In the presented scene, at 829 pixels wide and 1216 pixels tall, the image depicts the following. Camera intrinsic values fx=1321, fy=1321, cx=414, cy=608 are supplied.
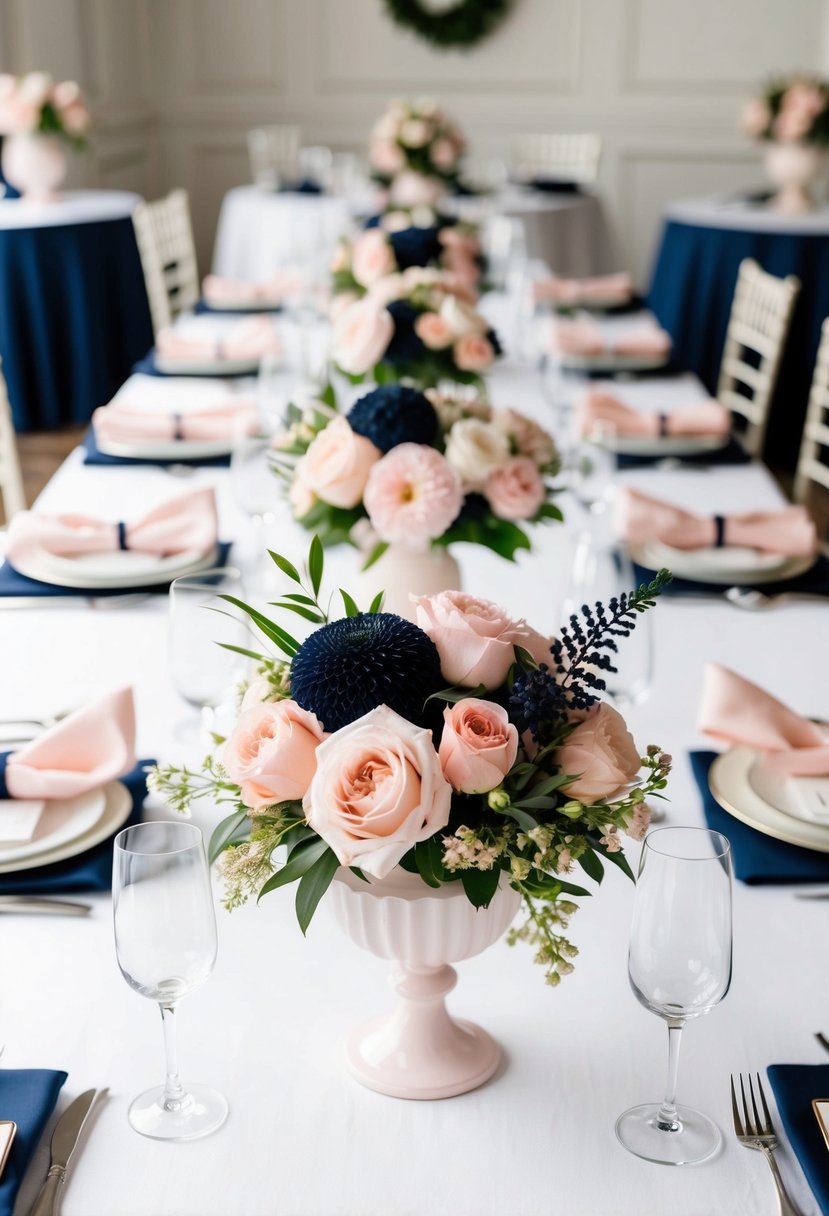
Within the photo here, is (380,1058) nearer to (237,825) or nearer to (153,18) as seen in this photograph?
(237,825)

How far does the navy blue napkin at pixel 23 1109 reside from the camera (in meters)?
0.88

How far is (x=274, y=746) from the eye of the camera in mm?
832

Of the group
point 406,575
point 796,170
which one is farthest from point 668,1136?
point 796,170

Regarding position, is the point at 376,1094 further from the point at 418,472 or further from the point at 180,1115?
the point at 418,472

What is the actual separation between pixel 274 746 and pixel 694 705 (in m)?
0.89

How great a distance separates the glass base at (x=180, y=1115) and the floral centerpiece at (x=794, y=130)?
515 cm

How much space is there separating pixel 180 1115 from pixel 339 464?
30.5 inches

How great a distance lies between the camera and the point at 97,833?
1258 millimetres

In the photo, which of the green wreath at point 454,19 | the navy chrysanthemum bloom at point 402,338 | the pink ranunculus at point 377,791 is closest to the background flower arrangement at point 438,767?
the pink ranunculus at point 377,791

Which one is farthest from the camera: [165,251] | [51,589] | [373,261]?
[165,251]

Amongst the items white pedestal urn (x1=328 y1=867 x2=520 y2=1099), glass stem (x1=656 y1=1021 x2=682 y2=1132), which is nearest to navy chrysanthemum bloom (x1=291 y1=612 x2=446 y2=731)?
white pedestal urn (x1=328 y1=867 x2=520 y2=1099)

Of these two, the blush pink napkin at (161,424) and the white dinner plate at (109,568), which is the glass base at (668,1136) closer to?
the white dinner plate at (109,568)

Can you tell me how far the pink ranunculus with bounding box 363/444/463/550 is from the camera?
1512 millimetres

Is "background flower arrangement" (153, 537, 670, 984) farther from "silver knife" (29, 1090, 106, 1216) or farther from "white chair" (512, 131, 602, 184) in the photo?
"white chair" (512, 131, 602, 184)
